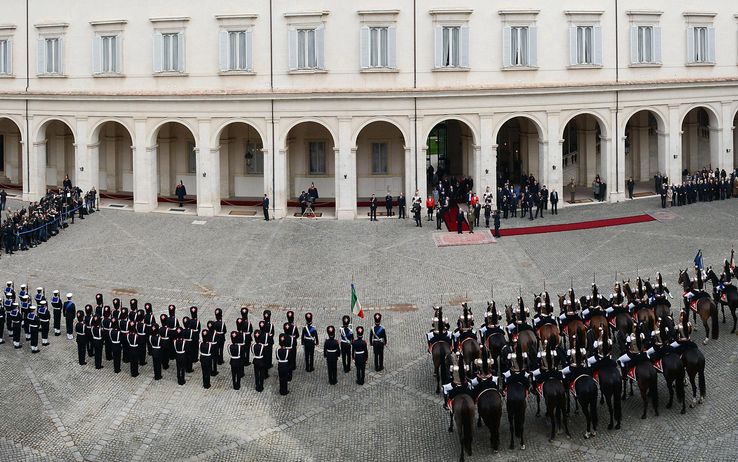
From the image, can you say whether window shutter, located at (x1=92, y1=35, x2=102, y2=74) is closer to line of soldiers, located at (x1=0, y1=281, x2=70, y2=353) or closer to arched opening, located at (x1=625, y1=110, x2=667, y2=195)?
line of soldiers, located at (x1=0, y1=281, x2=70, y2=353)

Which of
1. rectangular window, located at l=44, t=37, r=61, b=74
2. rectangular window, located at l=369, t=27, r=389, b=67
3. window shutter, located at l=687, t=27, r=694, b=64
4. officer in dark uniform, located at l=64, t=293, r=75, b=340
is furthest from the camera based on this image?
rectangular window, located at l=44, t=37, r=61, b=74

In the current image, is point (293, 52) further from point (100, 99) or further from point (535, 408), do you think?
point (535, 408)

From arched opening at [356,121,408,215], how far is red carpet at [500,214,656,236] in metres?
10.4

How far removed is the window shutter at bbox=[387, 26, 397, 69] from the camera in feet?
A: 167

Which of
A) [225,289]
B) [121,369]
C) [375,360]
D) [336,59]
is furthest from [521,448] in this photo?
[336,59]

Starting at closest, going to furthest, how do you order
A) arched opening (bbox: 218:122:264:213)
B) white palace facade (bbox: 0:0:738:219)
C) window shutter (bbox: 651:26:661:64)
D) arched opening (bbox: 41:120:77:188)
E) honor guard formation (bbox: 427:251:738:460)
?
1. honor guard formation (bbox: 427:251:738:460)
2. white palace facade (bbox: 0:0:738:219)
3. window shutter (bbox: 651:26:661:64)
4. arched opening (bbox: 218:122:264:213)
5. arched opening (bbox: 41:120:77:188)

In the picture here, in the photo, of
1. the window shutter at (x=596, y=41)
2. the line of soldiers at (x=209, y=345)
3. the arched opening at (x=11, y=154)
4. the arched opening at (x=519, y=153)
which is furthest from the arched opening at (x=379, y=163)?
the line of soldiers at (x=209, y=345)

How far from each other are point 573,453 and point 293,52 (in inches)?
1331

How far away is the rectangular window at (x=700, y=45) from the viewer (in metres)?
56.2

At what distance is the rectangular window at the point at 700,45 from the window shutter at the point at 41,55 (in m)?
37.9

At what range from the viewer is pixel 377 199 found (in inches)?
2200

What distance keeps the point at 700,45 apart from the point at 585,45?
320 inches

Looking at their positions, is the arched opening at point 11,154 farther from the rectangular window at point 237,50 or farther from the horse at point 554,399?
the horse at point 554,399

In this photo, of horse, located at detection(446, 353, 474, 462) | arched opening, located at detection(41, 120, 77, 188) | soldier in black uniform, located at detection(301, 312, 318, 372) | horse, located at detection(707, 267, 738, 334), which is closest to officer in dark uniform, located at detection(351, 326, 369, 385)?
soldier in black uniform, located at detection(301, 312, 318, 372)
